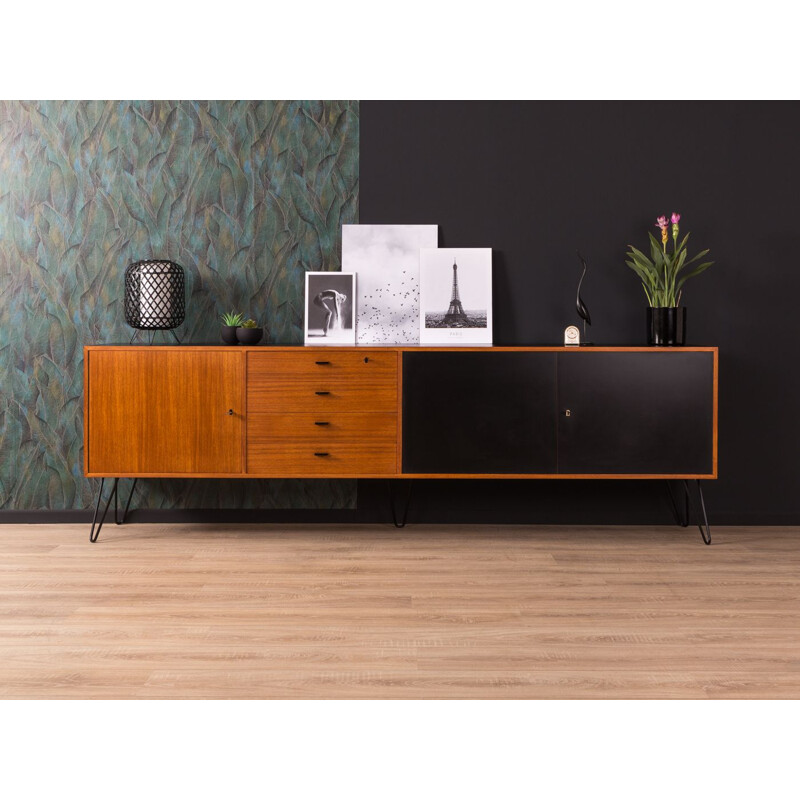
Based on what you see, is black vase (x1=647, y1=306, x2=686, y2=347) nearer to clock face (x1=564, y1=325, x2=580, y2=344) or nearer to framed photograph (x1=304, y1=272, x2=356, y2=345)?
clock face (x1=564, y1=325, x2=580, y2=344)

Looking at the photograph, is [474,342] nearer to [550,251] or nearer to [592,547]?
[550,251]

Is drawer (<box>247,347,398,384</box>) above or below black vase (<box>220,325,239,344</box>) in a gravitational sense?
below

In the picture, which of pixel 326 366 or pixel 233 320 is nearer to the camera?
pixel 326 366

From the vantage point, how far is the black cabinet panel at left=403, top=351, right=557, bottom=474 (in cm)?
386

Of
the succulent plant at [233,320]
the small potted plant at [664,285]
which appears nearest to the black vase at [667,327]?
the small potted plant at [664,285]

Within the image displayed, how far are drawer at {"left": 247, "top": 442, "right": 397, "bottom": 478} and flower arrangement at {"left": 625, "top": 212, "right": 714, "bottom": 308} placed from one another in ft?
4.63

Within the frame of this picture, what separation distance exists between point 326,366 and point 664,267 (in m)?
1.62

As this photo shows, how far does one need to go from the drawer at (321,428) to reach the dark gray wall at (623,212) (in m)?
0.74

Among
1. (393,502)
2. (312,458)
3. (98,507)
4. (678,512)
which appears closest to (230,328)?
(312,458)

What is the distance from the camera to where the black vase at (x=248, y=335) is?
3.96 metres

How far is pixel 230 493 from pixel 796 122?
3258 mm

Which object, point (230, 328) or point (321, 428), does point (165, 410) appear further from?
point (321, 428)

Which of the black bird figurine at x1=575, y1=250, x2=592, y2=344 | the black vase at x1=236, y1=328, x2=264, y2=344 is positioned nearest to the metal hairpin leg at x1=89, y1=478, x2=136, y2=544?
the black vase at x1=236, y1=328, x2=264, y2=344

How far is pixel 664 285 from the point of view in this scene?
4043 mm
